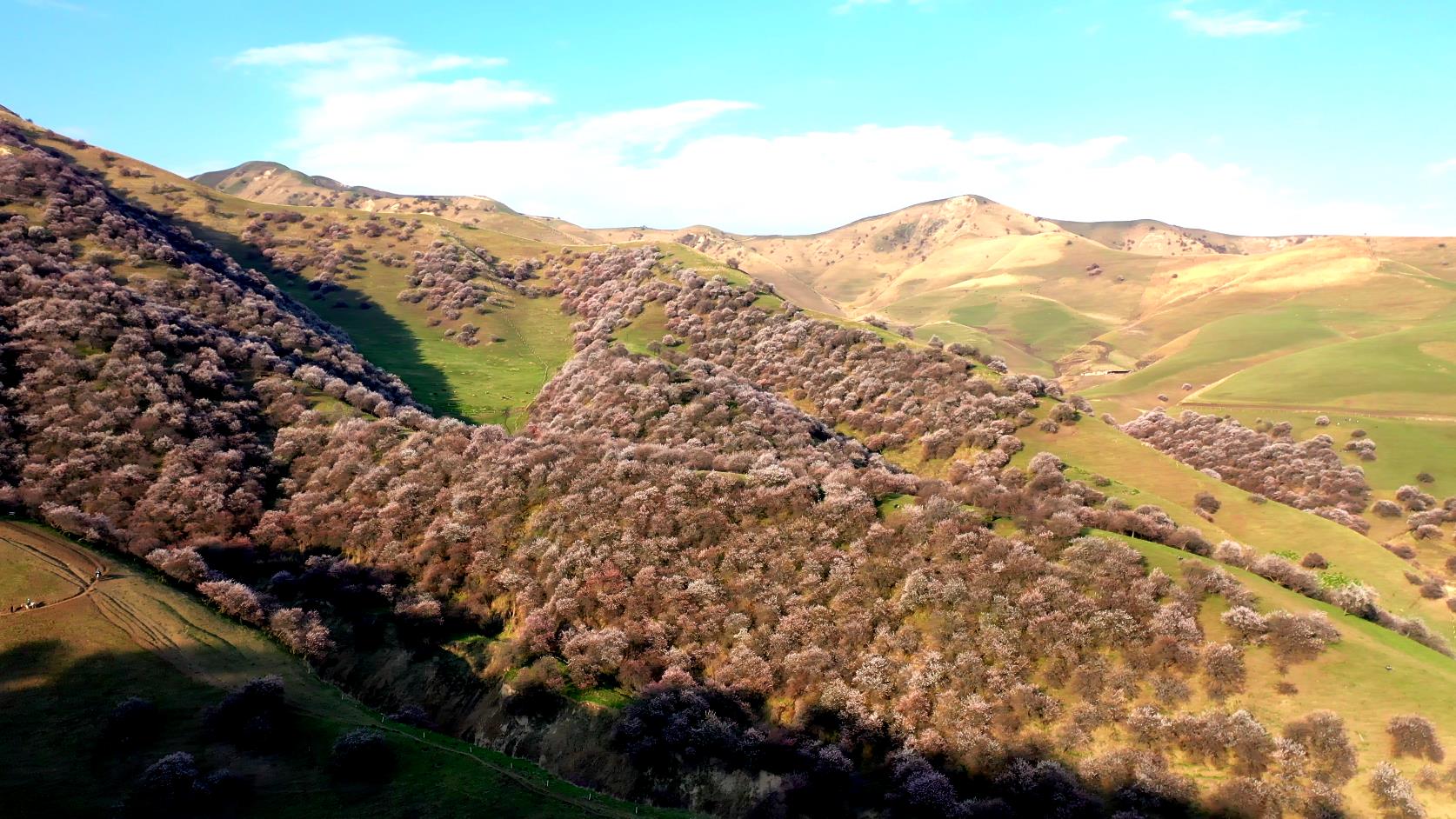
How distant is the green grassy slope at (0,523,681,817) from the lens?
27609mm

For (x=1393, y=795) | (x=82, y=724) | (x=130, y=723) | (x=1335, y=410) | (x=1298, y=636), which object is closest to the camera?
(x=1393, y=795)

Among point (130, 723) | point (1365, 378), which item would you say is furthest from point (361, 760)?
point (1365, 378)

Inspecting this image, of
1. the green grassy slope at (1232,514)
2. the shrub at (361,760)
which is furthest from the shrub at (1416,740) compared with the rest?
the shrub at (361,760)

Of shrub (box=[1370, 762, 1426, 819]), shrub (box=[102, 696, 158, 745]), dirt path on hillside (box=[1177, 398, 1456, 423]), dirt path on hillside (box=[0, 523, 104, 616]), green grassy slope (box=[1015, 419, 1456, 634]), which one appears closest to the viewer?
shrub (box=[1370, 762, 1426, 819])

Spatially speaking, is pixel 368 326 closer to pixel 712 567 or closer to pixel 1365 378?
pixel 712 567

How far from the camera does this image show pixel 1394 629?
41.2 meters

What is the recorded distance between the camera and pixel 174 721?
30469 mm

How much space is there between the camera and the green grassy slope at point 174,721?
2761 centimetres

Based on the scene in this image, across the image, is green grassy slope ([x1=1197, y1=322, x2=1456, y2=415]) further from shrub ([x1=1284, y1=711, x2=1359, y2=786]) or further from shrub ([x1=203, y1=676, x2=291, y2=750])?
shrub ([x1=203, y1=676, x2=291, y2=750])

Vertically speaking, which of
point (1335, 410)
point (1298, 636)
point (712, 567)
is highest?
point (1335, 410)

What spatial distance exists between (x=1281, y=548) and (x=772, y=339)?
68.1 meters

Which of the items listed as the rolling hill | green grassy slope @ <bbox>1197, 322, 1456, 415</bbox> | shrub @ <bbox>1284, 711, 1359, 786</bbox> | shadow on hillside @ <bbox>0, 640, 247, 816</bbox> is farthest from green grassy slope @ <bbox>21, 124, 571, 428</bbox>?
green grassy slope @ <bbox>1197, 322, 1456, 415</bbox>

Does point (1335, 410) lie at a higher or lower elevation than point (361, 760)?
higher

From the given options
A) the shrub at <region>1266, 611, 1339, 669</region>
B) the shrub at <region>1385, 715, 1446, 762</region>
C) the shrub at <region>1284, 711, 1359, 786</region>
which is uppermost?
the shrub at <region>1266, 611, 1339, 669</region>
